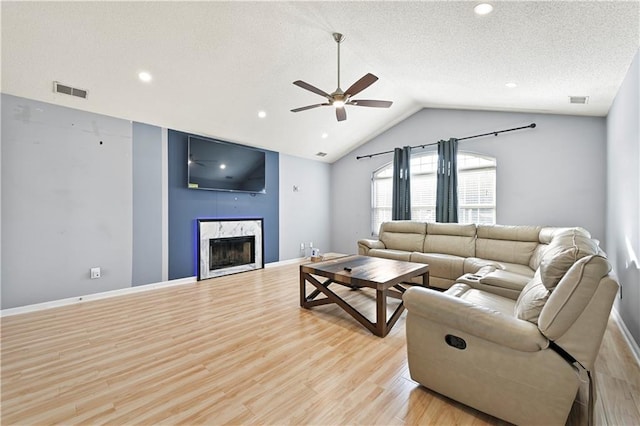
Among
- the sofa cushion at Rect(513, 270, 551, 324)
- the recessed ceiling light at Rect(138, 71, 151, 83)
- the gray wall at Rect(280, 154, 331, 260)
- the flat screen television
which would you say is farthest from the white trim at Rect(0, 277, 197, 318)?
the sofa cushion at Rect(513, 270, 551, 324)

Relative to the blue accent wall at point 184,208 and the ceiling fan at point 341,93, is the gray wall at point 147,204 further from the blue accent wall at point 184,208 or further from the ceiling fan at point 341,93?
the ceiling fan at point 341,93

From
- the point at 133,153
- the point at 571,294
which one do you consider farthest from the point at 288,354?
the point at 133,153

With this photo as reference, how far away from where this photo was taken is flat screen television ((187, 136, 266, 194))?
4832 mm

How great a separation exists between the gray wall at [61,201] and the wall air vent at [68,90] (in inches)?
15.3

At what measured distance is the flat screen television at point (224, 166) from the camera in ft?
15.9

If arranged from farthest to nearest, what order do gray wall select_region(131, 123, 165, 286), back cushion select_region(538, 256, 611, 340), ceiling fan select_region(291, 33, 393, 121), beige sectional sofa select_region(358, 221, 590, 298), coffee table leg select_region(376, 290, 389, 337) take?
1. gray wall select_region(131, 123, 165, 286)
2. beige sectional sofa select_region(358, 221, 590, 298)
3. ceiling fan select_region(291, 33, 393, 121)
4. coffee table leg select_region(376, 290, 389, 337)
5. back cushion select_region(538, 256, 611, 340)

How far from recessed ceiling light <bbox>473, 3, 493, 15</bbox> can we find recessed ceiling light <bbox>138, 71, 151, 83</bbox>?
3577mm

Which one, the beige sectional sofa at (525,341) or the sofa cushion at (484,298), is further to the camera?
the sofa cushion at (484,298)

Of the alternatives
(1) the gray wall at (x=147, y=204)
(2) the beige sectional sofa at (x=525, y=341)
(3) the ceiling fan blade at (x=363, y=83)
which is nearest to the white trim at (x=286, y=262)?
(1) the gray wall at (x=147, y=204)

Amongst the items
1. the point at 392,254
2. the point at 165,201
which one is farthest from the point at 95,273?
the point at 392,254

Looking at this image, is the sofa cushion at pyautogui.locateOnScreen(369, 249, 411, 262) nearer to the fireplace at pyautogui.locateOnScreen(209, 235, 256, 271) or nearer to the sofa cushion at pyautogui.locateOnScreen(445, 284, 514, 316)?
the sofa cushion at pyautogui.locateOnScreen(445, 284, 514, 316)

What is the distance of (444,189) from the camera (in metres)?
5.41

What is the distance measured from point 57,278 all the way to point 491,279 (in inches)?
203

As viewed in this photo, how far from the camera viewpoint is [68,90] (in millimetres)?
3375
